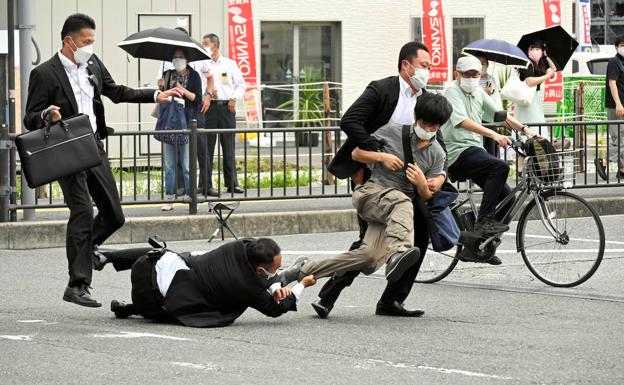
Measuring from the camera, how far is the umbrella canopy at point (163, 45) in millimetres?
16078

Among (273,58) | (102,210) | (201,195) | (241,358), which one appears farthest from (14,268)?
(273,58)

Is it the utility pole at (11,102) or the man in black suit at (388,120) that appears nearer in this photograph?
the man in black suit at (388,120)

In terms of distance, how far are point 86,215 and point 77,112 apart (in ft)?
2.30

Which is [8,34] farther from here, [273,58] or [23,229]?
[273,58]

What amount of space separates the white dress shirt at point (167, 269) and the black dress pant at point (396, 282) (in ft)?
3.35

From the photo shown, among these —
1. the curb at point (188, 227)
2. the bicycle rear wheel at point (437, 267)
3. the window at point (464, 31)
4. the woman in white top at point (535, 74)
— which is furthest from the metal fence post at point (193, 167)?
the window at point (464, 31)

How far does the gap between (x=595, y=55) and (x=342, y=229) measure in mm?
21069

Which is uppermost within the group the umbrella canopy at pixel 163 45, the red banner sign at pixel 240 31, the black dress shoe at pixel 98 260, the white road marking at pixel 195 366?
the red banner sign at pixel 240 31

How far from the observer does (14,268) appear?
39.8 ft

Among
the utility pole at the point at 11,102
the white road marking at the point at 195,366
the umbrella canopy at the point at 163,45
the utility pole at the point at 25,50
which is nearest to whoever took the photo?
the white road marking at the point at 195,366

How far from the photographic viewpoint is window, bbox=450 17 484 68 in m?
30.6

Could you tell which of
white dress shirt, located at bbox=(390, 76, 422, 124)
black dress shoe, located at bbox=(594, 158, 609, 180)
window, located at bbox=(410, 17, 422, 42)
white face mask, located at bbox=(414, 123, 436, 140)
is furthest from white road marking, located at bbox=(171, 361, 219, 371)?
window, located at bbox=(410, 17, 422, 42)

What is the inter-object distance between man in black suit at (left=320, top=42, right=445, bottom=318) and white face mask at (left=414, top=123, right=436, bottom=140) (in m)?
0.26

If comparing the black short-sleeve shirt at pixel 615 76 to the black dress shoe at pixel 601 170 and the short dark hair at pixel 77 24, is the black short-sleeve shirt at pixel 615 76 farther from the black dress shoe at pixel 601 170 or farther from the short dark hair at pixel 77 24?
the short dark hair at pixel 77 24
